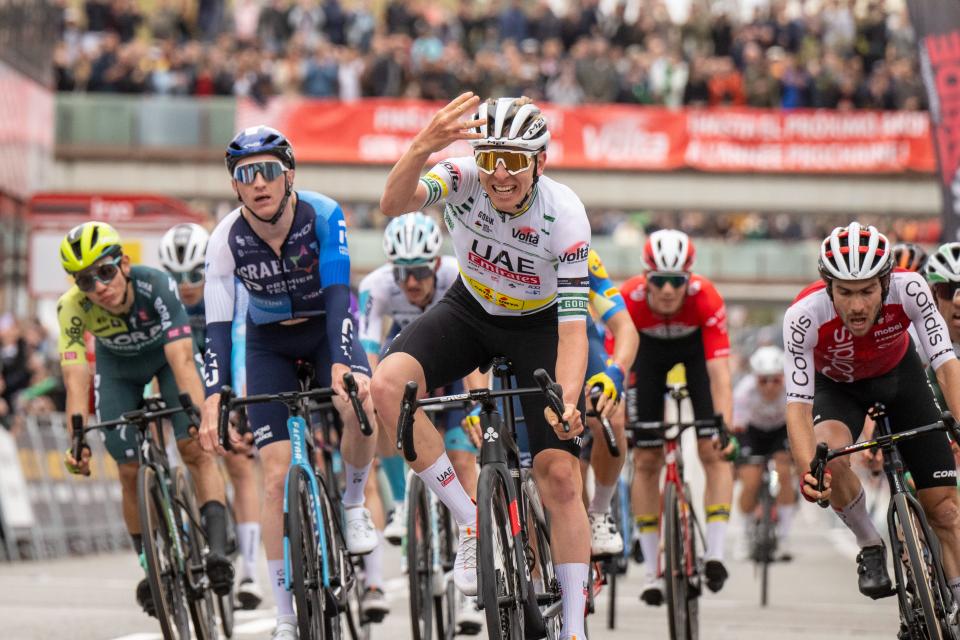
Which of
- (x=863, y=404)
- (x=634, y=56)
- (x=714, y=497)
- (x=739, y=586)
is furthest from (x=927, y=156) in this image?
(x=863, y=404)

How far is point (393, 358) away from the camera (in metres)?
7.32

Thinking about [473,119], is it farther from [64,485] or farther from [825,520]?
[825,520]

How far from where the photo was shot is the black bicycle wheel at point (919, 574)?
24.0 ft

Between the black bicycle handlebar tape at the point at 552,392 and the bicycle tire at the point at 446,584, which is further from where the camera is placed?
the bicycle tire at the point at 446,584

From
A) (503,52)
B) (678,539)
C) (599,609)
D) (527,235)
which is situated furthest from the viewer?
(503,52)

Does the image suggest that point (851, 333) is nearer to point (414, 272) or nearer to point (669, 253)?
point (669, 253)

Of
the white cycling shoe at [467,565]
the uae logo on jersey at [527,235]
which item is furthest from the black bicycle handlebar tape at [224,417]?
the uae logo on jersey at [527,235]

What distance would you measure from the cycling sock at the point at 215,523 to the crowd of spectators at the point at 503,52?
23.0m

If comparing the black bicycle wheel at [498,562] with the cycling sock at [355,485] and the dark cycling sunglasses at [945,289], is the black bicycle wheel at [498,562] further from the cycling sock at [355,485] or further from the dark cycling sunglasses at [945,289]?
the dark cycling sunglasses at [945,289]

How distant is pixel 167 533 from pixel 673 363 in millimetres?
3783

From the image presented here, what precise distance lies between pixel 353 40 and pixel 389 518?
23960 mm

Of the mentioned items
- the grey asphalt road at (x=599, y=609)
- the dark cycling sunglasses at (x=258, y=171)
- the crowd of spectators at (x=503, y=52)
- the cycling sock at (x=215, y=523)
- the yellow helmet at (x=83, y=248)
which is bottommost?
the grey asphalt road at (x=599, y=609)

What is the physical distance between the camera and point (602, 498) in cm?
991

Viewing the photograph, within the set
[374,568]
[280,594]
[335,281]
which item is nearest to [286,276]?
[335,281]
